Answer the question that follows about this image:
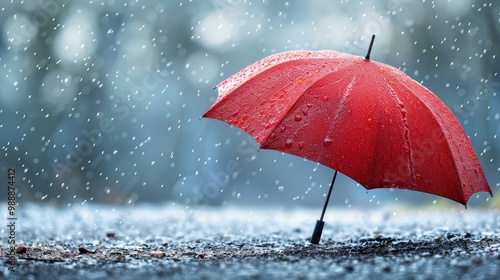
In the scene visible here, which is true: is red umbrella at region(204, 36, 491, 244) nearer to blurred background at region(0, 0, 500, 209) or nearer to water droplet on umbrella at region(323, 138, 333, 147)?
water droplet on umbrella at region(323, 138, 333, 147)

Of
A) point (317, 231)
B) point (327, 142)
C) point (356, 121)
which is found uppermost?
point (356, 121)

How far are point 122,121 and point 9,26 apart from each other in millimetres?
7238

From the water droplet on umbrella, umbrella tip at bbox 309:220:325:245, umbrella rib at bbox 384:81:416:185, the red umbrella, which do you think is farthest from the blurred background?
the water droplet on umbrella

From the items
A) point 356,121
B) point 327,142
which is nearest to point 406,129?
point 356,121

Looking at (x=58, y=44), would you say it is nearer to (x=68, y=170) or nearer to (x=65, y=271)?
(x=68, y=170)

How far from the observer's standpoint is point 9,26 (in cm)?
1825

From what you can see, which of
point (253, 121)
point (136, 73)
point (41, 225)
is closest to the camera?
point (253, 121)

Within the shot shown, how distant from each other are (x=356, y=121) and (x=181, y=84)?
22.6m

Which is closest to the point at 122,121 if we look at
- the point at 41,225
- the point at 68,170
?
the point at 68,170

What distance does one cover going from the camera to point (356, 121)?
3713 millimetres

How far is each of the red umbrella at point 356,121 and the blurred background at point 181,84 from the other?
11.9m

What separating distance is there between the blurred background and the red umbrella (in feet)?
39.2

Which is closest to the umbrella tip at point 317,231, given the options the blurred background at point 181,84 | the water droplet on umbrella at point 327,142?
the water droplet on umbrella at point 327,142

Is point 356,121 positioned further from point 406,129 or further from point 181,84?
point 181,84
